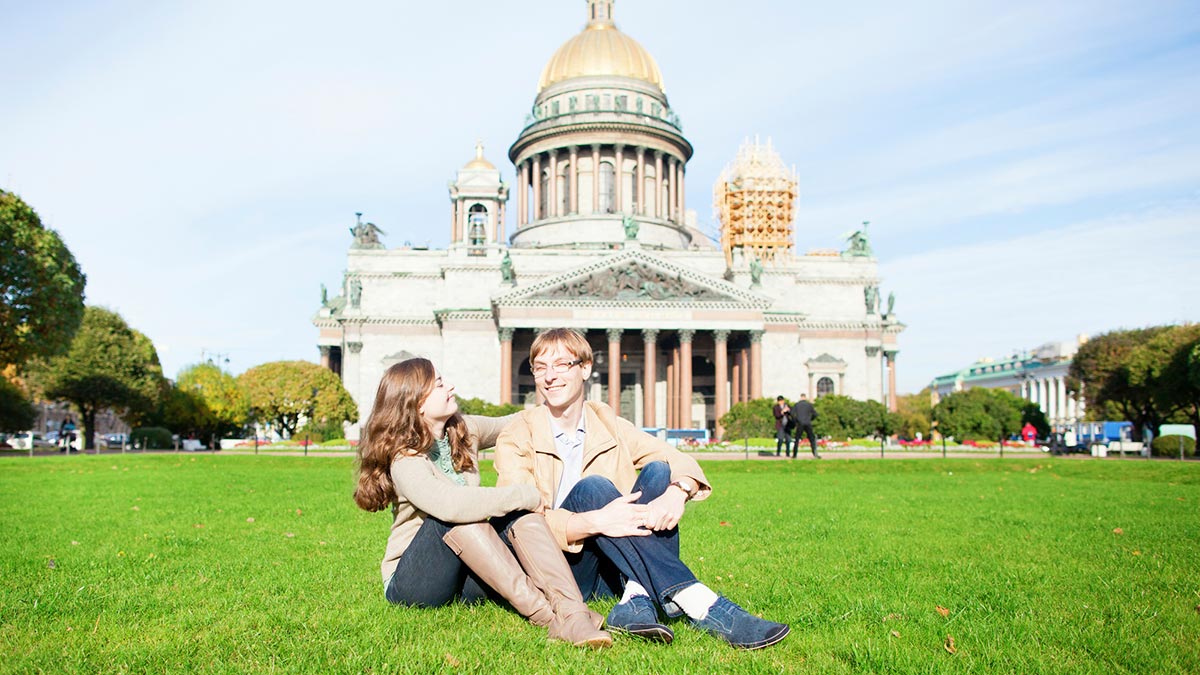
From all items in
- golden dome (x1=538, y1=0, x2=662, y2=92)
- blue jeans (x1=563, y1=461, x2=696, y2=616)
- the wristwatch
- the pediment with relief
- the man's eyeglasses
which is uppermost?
golden dome (x1=538, y1=0, x2=662, y2=92)

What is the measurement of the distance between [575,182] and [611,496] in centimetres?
6055

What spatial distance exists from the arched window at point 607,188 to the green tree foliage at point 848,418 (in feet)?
76.8

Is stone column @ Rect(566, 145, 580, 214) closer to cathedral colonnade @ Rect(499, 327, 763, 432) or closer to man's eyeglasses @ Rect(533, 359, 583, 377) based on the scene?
cathedral colonnade @ Rect(499, 327, 763, 432)

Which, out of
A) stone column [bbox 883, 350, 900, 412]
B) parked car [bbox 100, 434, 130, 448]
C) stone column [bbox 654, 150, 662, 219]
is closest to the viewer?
parked car [bbox 100, 434, 130, 448]

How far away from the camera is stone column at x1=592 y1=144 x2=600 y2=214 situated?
210ft

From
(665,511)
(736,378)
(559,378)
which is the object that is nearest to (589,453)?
(559,378)

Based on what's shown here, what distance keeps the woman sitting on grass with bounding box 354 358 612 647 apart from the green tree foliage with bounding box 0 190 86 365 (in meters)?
32.7

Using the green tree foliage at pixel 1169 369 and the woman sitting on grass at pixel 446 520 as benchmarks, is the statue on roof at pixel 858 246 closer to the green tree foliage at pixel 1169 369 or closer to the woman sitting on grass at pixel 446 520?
the green tree foliage at pixel 1169 369

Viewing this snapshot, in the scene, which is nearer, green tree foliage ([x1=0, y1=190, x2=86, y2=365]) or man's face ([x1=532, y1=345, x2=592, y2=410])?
man's face ([x1=532, y1=345, x2=592, y2=410])

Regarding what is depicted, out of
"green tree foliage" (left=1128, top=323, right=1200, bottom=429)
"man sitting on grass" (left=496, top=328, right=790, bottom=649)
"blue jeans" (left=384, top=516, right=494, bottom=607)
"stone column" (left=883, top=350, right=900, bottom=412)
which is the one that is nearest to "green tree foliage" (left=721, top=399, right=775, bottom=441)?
"stone column" (left=883, top=350, right=900, bottom=412)

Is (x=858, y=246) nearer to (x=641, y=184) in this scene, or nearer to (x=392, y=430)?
(x=641, y=184)

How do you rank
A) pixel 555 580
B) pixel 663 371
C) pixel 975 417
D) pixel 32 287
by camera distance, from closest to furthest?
pixel 555 580 < pixel 32 287 < pixel 975 417 < pixel 663 371

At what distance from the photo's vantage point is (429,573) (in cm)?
525

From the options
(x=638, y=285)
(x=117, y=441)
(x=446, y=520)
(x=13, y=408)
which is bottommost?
(x=117, y=441)
